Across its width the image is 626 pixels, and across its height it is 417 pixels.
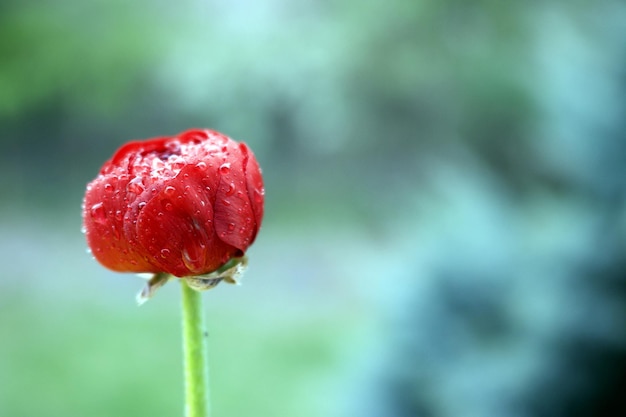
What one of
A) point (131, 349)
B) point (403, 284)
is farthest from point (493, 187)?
point (131, 349)

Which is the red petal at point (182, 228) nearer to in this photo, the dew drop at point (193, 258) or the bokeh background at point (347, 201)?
the dew drop at point (193, 258)

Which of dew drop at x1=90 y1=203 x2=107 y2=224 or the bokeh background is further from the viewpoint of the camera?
the bokeh background

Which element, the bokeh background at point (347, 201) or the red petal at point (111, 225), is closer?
the red petal at point (111, 225)

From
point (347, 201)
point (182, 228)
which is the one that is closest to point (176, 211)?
point (182, 228)

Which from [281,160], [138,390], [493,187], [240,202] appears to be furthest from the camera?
[281,160]

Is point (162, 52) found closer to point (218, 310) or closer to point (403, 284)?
point (218, 310)

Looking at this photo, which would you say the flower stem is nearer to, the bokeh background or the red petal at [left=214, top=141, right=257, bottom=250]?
the red petal at [left=214, top=141, right=257, bottom=250]

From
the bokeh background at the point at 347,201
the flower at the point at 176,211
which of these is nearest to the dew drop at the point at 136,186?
the flower at the point at 176,211

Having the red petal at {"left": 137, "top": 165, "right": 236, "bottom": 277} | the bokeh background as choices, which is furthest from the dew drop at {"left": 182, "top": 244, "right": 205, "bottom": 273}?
the bokeh background
